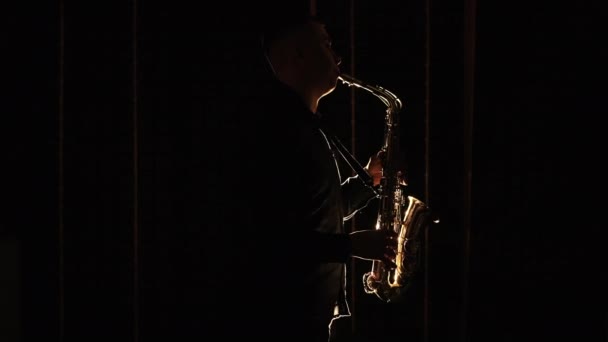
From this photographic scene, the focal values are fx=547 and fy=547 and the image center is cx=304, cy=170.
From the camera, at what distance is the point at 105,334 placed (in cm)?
289

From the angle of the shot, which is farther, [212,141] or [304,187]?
[212,141]

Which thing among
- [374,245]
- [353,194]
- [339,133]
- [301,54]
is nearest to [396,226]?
[353,194]

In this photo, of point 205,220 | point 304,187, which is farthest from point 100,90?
point 304,187

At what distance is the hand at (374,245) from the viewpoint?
1.81 meters

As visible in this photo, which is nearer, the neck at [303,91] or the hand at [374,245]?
the hand at [374,245]

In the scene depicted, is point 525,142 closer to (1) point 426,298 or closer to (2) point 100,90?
(1) point 426,298

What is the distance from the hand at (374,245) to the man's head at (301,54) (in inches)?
20.0

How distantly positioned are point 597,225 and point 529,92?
31.1 inches

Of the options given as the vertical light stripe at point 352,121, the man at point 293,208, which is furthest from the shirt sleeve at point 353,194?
the vertical light stripe at point 352,121

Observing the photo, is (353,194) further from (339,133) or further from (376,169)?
(339,133)

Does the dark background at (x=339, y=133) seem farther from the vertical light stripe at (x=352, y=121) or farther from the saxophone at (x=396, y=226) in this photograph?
the saxophone at (x=396, y=226)

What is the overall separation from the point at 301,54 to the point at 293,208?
0.55m

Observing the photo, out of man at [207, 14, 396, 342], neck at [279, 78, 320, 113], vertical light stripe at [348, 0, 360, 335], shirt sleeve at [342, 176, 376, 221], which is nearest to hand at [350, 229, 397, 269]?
man at [207, 14, 396, 342]

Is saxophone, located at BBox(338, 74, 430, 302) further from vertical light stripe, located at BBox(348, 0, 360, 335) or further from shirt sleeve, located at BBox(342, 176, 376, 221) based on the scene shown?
vertical light stripe, located at BBox(348, 0, 360, 335)
